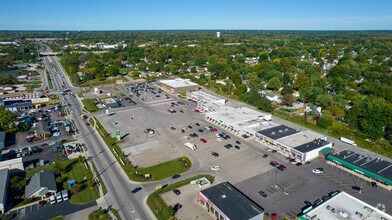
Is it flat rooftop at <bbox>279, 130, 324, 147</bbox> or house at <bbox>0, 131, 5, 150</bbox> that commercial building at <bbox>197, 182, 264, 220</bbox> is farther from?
house at <bbox>0, 131, 5, 150</bbox>

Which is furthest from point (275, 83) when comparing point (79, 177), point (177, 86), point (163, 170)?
point (79, 177)

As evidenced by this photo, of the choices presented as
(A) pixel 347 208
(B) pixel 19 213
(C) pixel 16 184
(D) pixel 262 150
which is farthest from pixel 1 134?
(A) pixel 347 208

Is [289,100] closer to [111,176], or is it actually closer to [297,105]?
[297,105]

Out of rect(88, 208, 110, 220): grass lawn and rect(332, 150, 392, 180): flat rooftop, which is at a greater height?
rect(332, 150, 392, 180): flat rooftop

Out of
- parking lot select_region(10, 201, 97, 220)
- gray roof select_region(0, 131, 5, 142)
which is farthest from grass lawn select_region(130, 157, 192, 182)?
gray roof select_region(0, 131, 5, 142)

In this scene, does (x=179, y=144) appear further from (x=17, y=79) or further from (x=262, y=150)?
(x=17, y=79)

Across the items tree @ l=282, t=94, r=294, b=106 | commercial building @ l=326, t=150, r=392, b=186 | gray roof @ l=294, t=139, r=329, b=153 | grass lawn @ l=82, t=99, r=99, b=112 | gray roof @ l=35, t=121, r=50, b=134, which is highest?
tree @ l=282, t=94, r=294, b=106

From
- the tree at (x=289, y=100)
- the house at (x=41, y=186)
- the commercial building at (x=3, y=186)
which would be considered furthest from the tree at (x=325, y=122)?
the commercial building at (x=3, y=186)
